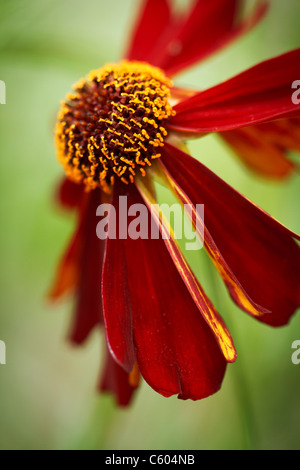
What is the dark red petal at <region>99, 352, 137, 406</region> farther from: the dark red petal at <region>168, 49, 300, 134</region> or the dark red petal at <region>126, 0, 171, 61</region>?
the dark red petal at <region>126, 0, 171, 61</region>

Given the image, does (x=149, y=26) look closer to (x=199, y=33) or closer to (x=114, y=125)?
(x=199, y=33)

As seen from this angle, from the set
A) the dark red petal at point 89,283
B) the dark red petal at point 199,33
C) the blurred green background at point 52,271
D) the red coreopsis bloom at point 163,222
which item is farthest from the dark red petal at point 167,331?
the dark red petal at point 199,33

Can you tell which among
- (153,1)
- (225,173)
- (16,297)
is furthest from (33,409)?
(153,1)

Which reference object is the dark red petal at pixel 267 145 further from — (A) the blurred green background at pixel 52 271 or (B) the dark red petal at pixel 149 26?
(B) the dark red petal at pixel 149 26

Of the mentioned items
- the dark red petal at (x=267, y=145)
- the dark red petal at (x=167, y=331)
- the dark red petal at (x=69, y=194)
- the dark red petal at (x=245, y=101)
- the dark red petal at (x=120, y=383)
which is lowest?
the dark red petal at (x=120, y=383)

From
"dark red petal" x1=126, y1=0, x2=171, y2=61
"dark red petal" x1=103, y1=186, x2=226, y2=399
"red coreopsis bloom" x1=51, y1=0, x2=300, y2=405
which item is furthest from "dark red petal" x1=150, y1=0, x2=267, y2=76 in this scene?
"dark red petal" x1=103, y1=186, x2=226, y2=399
